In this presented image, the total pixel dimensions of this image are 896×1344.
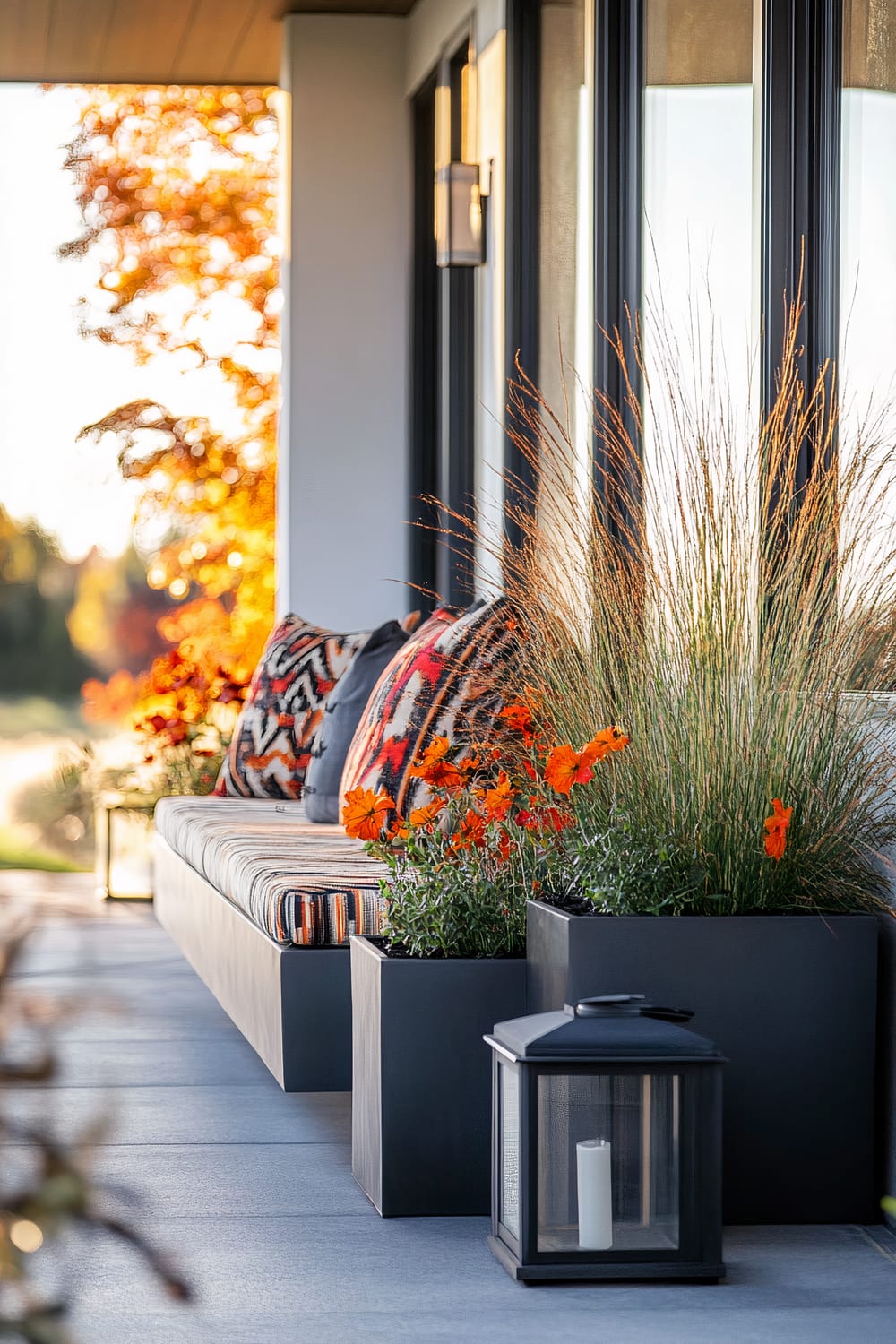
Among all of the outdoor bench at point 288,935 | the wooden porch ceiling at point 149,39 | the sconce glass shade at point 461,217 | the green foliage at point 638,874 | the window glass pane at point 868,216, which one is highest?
the wooden porch ceiling at point 149,39

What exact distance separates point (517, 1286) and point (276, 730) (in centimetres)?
309

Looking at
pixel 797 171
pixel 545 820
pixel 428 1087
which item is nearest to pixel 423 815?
pixel 545 820

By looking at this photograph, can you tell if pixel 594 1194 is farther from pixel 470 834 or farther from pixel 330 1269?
pixel 470 834

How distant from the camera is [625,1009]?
2.19m

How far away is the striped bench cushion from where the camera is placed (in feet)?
9.09

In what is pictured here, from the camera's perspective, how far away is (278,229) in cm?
670

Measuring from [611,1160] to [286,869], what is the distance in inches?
43.2

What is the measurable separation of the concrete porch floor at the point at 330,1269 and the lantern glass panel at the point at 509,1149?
75 millimetres

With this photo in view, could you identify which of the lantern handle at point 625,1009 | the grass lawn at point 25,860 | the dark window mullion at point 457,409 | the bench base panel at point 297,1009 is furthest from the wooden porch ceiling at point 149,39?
the lantern handle at point 625,1009

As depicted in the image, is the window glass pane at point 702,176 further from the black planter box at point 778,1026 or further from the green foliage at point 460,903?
the black planter box at point 778,1026

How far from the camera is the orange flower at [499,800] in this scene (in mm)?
2561

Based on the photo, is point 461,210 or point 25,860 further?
point 25,860

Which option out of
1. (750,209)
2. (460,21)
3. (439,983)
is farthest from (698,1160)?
(460,21)

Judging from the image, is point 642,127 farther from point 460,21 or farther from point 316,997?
point 316,997
